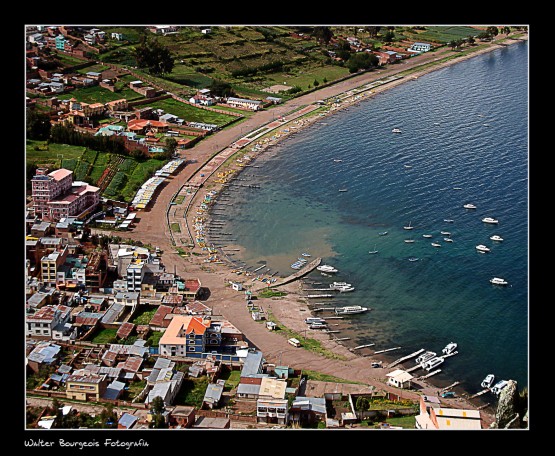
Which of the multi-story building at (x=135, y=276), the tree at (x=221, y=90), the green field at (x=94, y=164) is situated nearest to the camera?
the multi-story building at (x=135, y=276)

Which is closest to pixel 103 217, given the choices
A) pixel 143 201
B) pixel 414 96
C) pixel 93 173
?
pixel 143 201

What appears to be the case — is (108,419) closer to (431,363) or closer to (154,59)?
(431,363)

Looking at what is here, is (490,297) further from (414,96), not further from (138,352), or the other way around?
(414,96)

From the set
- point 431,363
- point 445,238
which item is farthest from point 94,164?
point 431,363

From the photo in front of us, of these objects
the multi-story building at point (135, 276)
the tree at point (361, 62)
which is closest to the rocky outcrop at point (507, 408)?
the multi-story building at point (135, 276)

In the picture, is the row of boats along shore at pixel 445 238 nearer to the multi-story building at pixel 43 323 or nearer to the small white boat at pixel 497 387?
the small white boat at pixel 497 387

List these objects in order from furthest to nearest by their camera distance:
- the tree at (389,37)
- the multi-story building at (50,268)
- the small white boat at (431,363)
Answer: the tree at (389,37) → the multi-story building at (50,268) → the small white boat at (431,363)

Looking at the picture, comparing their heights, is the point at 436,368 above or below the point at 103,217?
below
